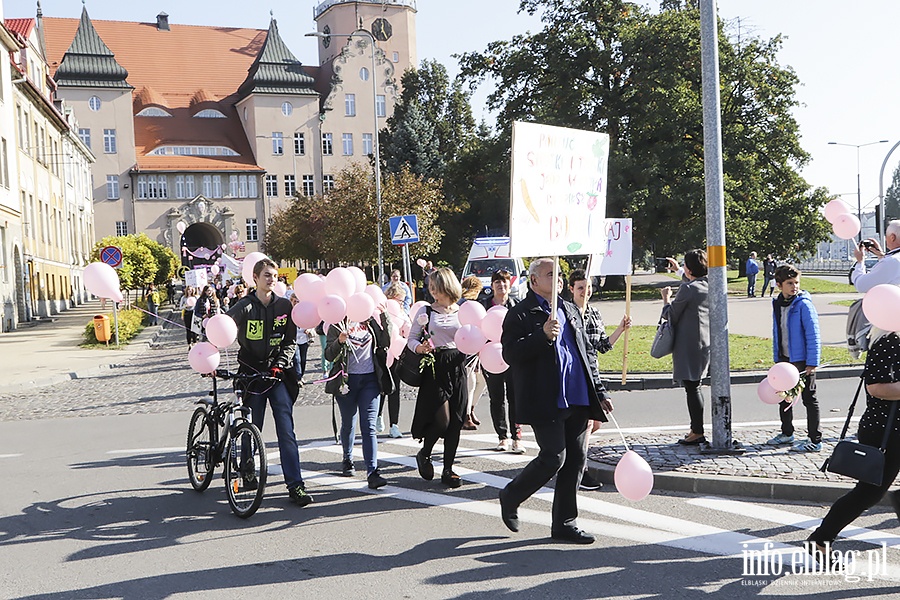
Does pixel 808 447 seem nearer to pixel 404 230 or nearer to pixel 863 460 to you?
pixel 863 460

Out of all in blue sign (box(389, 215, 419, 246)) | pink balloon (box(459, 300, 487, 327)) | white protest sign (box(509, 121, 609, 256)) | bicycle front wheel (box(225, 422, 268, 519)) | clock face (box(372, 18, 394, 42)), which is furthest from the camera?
clock face (box(372, 18, 394, 42))

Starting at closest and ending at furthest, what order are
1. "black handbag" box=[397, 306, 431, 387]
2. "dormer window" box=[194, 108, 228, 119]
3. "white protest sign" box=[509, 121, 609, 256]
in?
1. "white protest sign" box=[509, 121, 609, 256]
2. "black handbag" box=[397, 306, 431, 387]
3. "dormer window" box=[194, 108, 228, 119]

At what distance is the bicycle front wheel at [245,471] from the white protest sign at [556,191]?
2.68 metres

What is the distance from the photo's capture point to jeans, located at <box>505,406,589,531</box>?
6.29 metres

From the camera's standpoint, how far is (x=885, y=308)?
532 centimetres

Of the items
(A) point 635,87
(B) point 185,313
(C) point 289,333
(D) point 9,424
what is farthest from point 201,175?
(C) point 289,333

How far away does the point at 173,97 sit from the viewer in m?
95.9

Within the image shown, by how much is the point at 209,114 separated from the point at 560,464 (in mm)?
92977

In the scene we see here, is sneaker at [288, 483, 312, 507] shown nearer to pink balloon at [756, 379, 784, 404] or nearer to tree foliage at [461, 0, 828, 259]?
pink balloon at [756, 379, 784, 404]

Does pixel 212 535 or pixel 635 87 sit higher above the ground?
pixel 635 87

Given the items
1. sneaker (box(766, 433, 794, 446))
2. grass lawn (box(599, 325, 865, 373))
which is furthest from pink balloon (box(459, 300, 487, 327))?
grass lawn (box(599, 325, 865, 373))

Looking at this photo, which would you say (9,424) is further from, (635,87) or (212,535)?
(635,87)

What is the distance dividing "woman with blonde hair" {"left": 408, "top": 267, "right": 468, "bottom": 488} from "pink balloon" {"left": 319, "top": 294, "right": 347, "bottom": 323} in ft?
2.17

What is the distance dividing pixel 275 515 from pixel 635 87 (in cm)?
4093
